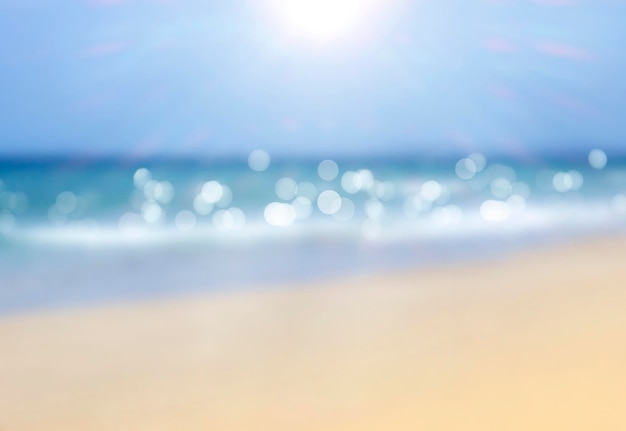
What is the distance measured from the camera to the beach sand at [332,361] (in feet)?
3.75

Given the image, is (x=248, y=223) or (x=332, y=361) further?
(x=248, y=223)

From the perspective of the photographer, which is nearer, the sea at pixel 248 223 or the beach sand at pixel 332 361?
the beach sand at pixel 332 361

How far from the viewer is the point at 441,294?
2.00m

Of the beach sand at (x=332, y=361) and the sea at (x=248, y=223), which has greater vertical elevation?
the sea at (x=248, y=223)

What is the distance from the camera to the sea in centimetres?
235

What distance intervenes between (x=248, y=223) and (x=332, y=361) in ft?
8.82

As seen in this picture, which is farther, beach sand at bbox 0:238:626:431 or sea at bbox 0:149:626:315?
sea at bbox 0:149:626:315

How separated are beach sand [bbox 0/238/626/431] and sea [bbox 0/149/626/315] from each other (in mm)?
331

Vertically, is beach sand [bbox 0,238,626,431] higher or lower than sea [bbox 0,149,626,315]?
A: lower

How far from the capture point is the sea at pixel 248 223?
235cm

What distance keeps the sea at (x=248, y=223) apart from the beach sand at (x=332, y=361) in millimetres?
331

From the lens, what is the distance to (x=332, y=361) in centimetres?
141

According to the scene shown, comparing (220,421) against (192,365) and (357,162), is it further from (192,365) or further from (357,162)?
(357,162)

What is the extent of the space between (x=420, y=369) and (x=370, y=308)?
51 centimetres
